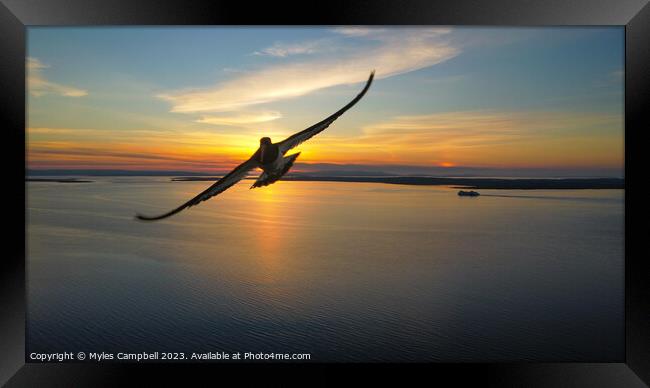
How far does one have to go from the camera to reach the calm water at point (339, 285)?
13.4 ft

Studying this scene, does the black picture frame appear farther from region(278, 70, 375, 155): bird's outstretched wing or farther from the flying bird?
the flying bird

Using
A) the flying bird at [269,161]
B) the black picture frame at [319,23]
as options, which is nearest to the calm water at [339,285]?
the black picture frame at [319,23]

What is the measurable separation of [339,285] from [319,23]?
4.39 m

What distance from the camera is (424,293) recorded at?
536cm

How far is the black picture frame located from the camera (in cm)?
208

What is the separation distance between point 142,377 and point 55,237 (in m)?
6.94

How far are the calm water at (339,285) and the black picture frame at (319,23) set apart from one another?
0.11m

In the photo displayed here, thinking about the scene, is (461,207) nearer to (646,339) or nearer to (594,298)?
(594,298)

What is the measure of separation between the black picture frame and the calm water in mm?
106

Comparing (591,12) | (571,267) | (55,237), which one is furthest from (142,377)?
(55,237)

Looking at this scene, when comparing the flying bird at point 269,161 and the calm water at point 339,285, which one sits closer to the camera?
the flying bird at point 269,161

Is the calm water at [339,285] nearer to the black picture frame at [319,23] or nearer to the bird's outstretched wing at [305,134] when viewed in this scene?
the black picture frame at [319,23]

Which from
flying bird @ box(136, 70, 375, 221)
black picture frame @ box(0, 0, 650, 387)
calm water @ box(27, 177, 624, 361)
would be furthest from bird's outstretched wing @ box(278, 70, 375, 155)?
calm water @ box(27, 177, 624, 361)

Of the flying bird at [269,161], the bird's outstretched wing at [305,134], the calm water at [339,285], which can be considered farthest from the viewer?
the calm water at [339,285]
